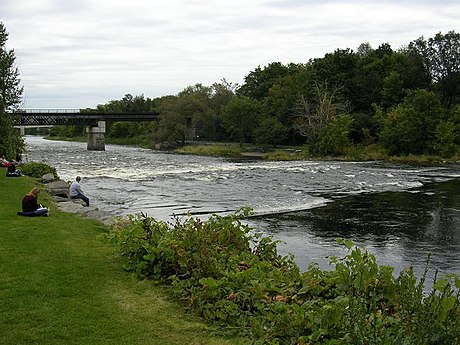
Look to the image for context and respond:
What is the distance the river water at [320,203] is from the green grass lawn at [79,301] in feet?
21.6

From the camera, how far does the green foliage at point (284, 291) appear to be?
570 cm

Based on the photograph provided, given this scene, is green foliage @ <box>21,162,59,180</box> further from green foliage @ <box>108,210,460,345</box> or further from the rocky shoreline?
green foliage @ <box>108,210,460,345</box>

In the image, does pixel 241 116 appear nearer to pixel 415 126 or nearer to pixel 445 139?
pixel 415 126

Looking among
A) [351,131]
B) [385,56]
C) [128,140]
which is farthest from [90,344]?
[128,140]

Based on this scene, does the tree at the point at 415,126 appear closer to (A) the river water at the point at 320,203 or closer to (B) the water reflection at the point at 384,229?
(A) the river water at the point at 320,203

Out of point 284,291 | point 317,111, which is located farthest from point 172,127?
point 284,291

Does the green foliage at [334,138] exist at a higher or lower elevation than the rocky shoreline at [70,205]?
higher

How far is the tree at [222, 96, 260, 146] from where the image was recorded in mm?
88250

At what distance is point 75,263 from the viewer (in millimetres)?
10500

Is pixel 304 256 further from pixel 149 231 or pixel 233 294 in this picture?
pixel 233 294

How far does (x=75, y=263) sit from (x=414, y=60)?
77329 mm

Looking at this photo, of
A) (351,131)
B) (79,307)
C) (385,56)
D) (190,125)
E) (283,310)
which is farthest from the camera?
(190,125)

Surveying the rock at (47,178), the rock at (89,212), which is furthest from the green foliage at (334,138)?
the rock at (89,212)

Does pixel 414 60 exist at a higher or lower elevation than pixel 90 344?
higher
